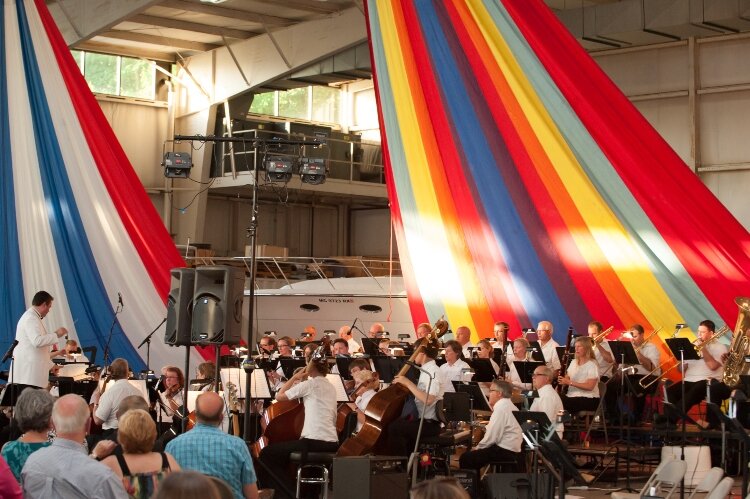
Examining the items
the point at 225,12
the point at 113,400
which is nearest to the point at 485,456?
the point at 113,400

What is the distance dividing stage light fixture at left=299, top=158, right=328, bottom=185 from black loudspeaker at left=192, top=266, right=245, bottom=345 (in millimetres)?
6586

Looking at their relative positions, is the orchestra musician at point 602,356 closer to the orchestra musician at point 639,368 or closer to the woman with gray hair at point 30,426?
the orchestra musician at point 639,368

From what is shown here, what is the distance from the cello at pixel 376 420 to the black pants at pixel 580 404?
233 centimetres

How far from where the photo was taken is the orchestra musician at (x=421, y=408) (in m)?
10.8

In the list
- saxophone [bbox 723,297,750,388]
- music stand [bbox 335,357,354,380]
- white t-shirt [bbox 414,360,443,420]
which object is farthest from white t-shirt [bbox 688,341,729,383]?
music stand [bbox 335,357,354,380]

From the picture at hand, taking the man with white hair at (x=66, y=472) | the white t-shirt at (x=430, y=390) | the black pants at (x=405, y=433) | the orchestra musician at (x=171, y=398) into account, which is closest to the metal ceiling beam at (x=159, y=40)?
the orchestra musician at (x=171, y=398)

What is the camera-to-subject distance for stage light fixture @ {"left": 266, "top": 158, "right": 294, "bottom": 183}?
574 inches

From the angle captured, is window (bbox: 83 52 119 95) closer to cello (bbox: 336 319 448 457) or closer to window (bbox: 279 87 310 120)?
window (bbox: 279 87 310 120)

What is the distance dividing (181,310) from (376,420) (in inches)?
92.6

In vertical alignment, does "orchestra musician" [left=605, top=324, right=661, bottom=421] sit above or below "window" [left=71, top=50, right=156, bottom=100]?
below

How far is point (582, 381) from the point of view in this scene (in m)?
12.5

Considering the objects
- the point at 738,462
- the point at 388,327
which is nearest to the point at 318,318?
the point at 388,327

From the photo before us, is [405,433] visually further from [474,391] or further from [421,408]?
[474,391]

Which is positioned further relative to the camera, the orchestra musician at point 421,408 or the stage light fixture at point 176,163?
the stage light fixture at point 176,163
